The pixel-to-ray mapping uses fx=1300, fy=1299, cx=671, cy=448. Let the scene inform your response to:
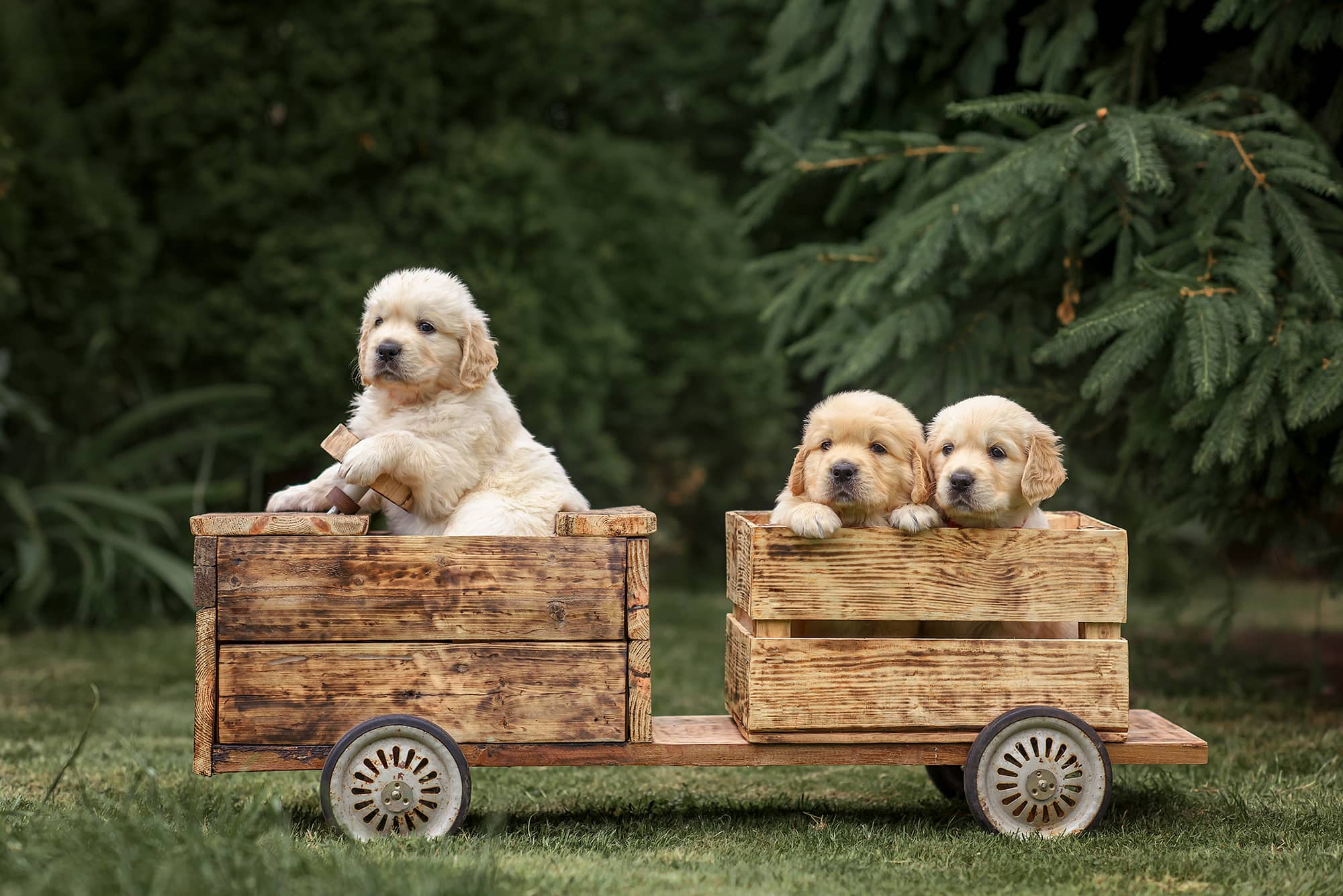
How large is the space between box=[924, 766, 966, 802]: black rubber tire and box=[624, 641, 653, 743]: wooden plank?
1307mm

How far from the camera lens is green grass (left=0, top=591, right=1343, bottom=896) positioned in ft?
10.9

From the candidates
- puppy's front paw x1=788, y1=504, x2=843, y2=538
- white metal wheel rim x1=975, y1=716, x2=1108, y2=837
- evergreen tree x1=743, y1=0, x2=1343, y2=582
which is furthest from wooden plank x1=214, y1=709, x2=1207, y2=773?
evergreen tree x1=743, y1=0, x2=1343, y2=582

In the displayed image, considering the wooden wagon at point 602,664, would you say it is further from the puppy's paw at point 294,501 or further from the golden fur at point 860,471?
the puppy's paw at point 294,501

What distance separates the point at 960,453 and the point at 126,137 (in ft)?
25.1

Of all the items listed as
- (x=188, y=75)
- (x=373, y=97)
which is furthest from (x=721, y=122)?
(x=188, y=75)

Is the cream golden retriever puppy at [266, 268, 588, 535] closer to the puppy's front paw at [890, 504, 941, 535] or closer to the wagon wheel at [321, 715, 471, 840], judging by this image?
the wagon wheel at [321, 715, 471, 840]

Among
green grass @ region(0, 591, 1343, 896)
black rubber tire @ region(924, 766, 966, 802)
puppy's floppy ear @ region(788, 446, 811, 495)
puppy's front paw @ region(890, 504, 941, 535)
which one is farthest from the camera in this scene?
black rubber tire @ region(924, 766, 966, 802)

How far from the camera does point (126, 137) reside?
945 cm

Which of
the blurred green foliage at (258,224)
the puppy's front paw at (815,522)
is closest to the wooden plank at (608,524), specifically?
the puppy's front paw at (815,522)

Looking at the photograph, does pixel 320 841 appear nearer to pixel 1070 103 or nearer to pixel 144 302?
pixel 1070 103

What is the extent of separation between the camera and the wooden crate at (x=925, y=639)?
4008 mm

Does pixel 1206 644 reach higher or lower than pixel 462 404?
lower

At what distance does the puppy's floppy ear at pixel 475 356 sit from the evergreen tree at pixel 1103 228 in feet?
6.63

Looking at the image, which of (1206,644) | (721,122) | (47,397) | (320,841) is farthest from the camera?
(721,122)
